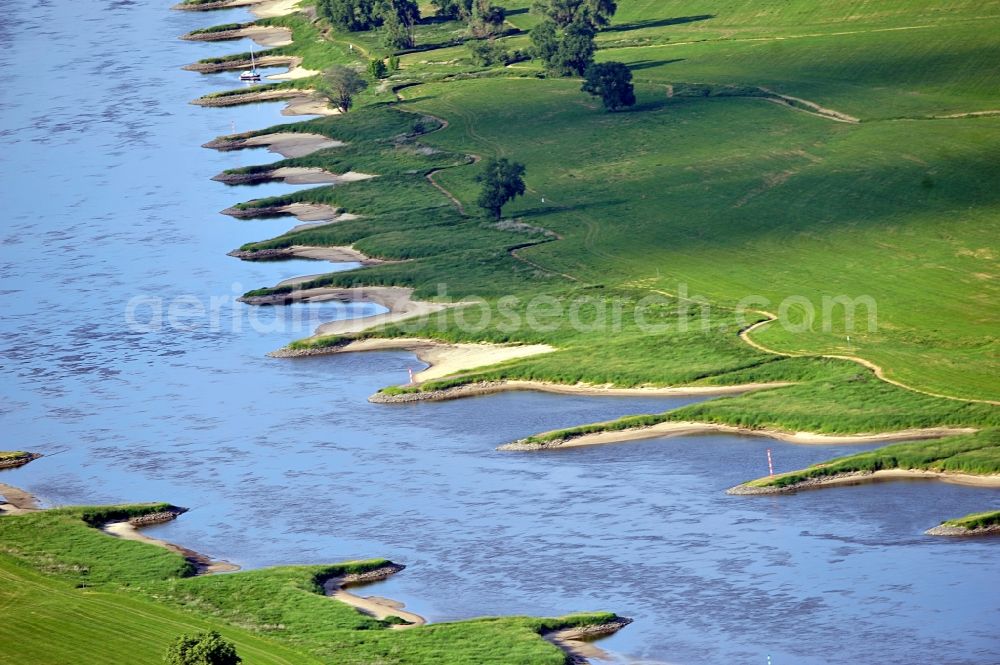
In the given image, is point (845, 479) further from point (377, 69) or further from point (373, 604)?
point (377, 69)

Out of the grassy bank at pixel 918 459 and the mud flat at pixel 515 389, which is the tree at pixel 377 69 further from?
the grassy bank at pixel 918 459

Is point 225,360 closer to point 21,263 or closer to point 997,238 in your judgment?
point 21,263

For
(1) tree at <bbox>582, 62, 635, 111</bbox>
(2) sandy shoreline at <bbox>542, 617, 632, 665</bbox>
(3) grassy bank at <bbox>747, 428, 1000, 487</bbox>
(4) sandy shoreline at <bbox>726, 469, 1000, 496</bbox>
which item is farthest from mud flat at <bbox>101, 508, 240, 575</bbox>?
(1) tree at <bbox>582, 62, 635, 111</bbox>

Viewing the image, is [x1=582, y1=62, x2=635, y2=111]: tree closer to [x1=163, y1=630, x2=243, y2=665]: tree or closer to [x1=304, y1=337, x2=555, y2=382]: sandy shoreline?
[x1=304, y1=337, x2=555, y2=382]: sandy shoreline

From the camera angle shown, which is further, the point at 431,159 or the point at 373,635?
the point at 431,159

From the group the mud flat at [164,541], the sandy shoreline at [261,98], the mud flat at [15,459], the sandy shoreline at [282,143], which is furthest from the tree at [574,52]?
the mud flat at [164,541]

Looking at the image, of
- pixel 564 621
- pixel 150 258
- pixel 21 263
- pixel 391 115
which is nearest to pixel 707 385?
pixel 564 621

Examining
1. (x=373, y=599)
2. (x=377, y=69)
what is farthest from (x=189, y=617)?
(x=377, y=69)
